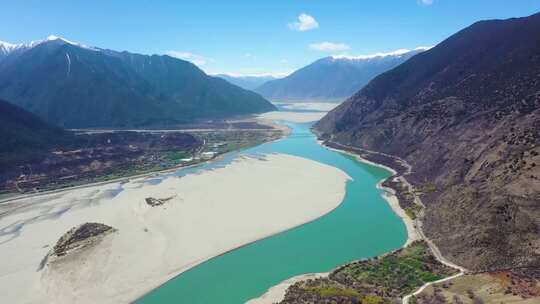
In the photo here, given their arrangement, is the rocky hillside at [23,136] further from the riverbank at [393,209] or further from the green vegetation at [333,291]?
the green vegetation at [333,291]

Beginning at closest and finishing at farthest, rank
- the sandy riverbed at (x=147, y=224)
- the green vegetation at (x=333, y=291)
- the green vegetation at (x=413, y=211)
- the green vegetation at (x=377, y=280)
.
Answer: the green vegetation at (x=333, y=291), the green vegetation at (x=377, y=280), the sandy riverbed at (x=147, y=224), the green vegetation at (x=413, y=211)

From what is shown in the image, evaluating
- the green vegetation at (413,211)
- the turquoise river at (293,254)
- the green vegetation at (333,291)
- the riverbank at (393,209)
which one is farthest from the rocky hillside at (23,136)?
the green vegetation at (413,211)

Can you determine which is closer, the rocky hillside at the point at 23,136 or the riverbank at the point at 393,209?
the riverbank at the point at 393,209

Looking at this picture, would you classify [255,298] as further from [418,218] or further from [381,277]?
[418,218]

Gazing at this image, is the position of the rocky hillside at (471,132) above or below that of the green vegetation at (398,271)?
above

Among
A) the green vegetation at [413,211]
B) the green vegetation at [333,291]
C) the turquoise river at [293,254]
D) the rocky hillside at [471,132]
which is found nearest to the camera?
the green vegetation at [333,291]

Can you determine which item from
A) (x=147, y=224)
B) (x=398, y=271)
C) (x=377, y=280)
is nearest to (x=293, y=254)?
(x=377, y=280)

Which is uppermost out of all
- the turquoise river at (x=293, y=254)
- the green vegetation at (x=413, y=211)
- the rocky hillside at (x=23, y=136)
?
the rocky hillside at (x=23, y=136)

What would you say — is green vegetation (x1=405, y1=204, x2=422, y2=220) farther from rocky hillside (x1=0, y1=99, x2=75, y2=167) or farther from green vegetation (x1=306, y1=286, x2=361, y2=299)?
rocky hillside (x1=0, y1=99, x2=75, y2=167)

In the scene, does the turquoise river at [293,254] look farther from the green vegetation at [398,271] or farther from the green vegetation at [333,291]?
the green vegetation at [333,291]
